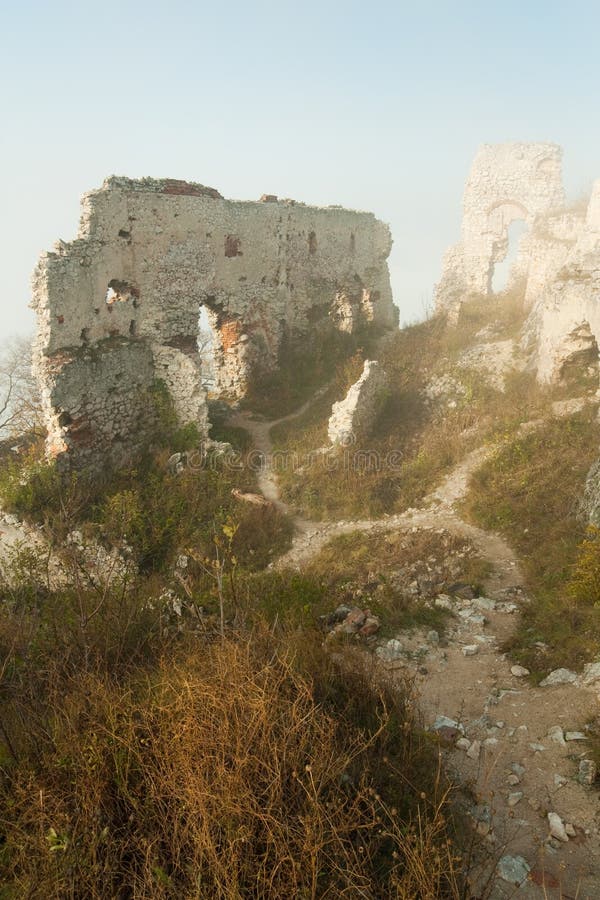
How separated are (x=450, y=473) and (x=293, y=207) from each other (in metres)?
7.90

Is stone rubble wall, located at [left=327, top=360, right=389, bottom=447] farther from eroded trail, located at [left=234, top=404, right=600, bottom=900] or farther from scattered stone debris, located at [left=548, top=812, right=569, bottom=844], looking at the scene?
scattered stone debris, located at [left=548, top=812, right=569, bottom=844]

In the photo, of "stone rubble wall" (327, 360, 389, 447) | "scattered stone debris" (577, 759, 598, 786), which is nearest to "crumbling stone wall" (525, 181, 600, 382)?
"stone rubble wall" (327, 360, 389, 447)

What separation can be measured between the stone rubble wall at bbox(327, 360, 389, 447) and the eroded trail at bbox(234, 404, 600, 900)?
14.6ft

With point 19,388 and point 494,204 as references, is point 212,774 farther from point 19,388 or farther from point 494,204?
point 494,204

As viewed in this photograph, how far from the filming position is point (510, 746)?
469 cm

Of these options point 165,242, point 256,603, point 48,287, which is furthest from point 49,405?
point 256,603

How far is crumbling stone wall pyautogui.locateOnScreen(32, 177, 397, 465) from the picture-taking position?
10141 millimetres

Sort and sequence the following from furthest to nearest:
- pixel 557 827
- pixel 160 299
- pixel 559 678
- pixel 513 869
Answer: pixel 160 299 → pixel 559 678 → pixel 557 827 → pixel 513 869

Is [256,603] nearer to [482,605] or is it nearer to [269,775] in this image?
[482,605]

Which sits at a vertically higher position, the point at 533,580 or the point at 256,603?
the point at 256,603

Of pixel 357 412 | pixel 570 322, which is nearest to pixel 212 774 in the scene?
pixel 357 412

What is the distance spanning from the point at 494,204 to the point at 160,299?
52.1ft

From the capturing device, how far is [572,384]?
11703mm

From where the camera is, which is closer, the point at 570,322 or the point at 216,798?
the point at 216,798
